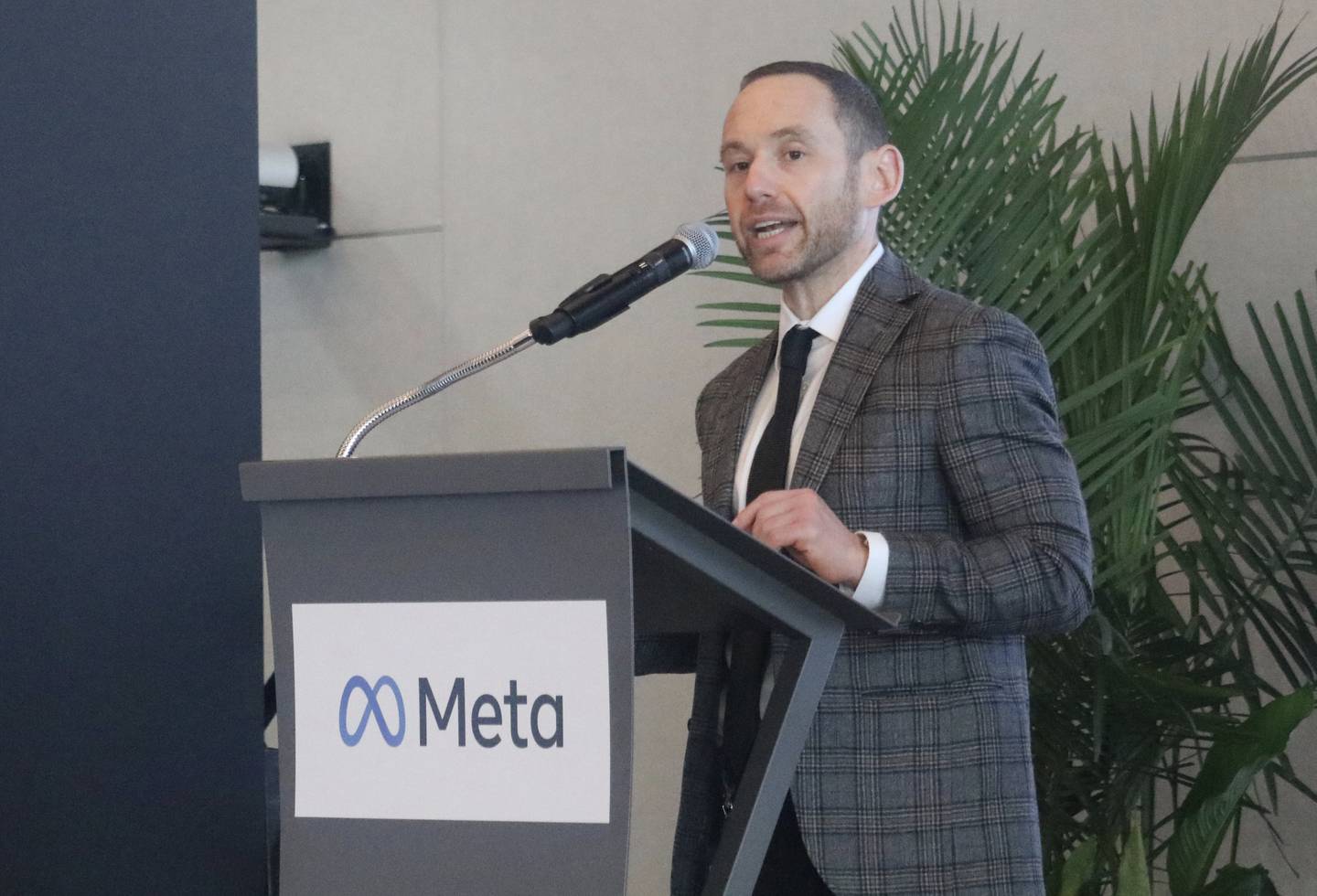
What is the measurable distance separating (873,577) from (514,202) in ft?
7.97

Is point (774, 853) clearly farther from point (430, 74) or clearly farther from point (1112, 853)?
point (430, 74)

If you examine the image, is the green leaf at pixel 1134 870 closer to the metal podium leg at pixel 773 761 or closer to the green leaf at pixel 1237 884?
the green leaf at pixel 1237 884

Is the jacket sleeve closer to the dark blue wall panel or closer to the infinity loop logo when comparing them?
the infinity loop logo

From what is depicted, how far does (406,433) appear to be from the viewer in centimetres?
368

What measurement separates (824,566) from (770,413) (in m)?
0.42

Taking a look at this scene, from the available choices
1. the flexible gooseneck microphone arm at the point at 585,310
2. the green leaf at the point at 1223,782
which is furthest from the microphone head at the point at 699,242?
the green leaf at the point at 1223,782

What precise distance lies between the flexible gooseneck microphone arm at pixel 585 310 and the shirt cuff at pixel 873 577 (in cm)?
29

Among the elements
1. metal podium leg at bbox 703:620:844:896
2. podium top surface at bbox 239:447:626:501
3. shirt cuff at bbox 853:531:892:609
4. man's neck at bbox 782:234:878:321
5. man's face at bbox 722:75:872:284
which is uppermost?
man's face at bbox 722:75:872:284

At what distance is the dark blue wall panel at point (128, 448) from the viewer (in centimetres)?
122

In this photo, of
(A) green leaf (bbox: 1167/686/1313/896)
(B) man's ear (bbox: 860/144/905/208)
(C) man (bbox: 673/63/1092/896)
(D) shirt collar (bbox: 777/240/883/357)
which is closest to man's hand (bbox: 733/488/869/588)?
(C) man (bbox: 673/63/1092/896)

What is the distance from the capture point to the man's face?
158 cm

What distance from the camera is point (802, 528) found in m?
1.18

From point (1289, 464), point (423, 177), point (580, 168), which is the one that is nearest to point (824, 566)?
point (1289, 464)

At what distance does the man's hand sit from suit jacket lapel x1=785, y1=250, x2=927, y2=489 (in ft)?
0.74
